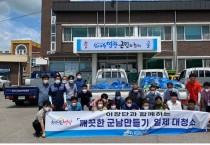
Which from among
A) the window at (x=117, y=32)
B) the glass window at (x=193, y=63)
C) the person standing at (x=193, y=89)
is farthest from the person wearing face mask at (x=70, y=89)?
the glass window at (x=193, y=63)

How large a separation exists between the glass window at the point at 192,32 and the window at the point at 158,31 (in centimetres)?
165

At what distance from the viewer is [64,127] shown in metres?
8.66

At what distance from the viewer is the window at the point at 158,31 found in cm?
2906

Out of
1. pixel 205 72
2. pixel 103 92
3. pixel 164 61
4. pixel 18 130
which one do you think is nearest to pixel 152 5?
pixel 164 61

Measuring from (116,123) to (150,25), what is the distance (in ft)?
70.5

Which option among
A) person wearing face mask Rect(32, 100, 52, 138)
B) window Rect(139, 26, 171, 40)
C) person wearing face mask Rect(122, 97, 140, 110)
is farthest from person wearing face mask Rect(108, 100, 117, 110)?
window Rect(139, 26, 171, 40)

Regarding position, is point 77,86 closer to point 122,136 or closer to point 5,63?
point 122,136

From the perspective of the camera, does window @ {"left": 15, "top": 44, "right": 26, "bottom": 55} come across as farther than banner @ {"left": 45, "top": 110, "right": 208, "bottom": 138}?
Yes

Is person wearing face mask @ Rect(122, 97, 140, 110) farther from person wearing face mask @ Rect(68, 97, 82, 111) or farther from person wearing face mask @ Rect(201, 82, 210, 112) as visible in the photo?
person wearing face mask @ Rect(201, 82, 210, 112)

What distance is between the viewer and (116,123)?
8656mm

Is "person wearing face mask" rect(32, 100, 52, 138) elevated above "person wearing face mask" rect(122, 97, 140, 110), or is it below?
below

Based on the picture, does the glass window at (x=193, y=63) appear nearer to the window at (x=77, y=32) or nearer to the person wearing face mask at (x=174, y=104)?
the window at (x=77, y=32)

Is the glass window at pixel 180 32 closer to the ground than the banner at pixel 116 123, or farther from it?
farther from it

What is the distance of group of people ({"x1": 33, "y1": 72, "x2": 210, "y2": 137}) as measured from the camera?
934 cm
